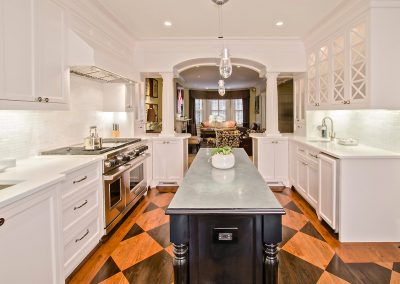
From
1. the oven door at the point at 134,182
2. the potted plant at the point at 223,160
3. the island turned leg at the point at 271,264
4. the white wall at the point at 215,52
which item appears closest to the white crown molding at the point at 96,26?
the white wall at the point at 215,52

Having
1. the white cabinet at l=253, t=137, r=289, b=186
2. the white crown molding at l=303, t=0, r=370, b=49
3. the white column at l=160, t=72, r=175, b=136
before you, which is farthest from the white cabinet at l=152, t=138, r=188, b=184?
the white crown molding at l=303, t=0, r=370, b=49

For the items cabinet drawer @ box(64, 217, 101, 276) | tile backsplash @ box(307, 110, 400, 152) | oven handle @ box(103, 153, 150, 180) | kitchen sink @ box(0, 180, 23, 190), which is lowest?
cabinet drawer @ box(64, 217, 101, 276)

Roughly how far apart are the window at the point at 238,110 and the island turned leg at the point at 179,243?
12983mm

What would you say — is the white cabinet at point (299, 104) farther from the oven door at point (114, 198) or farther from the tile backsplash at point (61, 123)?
the oven door at point (114, 198)

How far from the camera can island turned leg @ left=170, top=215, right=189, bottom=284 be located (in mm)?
1445

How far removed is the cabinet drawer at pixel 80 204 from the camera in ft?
6.94

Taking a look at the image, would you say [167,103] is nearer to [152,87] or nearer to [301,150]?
[301,150]

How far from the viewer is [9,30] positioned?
6.12 ft

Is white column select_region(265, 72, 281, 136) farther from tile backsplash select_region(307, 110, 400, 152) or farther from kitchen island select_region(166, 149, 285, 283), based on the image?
kitchen island select_region(166, 149, 285, 283)

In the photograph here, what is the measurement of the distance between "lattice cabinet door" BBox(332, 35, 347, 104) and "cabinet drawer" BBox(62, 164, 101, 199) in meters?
3.07

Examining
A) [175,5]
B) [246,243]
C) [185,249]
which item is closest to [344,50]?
[175,5]

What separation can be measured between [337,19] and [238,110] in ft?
35.6

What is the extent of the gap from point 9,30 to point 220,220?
1991 mm

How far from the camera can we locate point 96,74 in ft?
11.1
